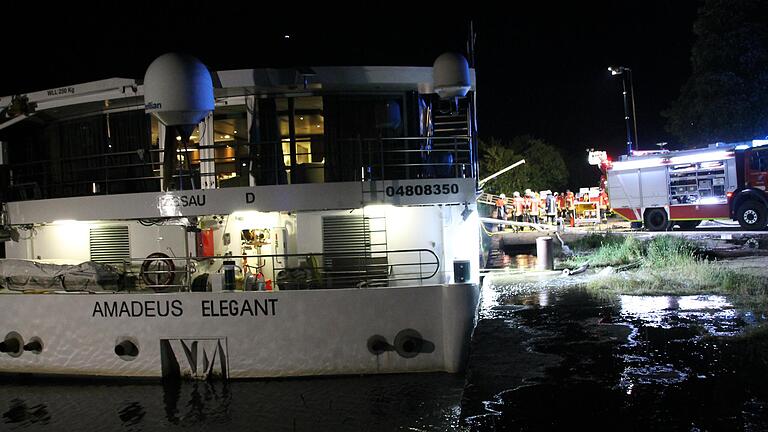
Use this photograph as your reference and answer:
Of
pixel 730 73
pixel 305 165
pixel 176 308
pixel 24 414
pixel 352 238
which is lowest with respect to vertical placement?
pixel 24 414

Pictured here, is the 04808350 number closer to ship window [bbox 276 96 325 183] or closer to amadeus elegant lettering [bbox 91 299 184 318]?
ship window [bbox 276 96 325 183]

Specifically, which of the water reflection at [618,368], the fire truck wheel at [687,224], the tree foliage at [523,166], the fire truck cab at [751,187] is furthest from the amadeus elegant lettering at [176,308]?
the tree foliage at [523,166]

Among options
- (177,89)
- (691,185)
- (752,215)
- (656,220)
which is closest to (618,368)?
(177,89)

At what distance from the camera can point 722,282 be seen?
Answer: 1453 centimetres

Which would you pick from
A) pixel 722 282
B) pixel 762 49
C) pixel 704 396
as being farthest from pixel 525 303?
pixel 762 49

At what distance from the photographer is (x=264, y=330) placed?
999cm

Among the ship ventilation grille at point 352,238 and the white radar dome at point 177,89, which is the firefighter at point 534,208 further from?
the white radar dome at point 177,89

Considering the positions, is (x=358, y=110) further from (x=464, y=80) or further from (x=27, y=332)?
(x=27, y=332)

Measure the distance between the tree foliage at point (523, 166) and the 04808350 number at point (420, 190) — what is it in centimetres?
3602

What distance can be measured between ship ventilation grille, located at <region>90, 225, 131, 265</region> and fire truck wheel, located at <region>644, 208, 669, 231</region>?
70.0 ft

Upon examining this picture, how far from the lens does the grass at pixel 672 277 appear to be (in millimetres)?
13719

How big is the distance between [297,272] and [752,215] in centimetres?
1914

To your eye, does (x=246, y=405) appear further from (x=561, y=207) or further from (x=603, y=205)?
(x=561, y=207)

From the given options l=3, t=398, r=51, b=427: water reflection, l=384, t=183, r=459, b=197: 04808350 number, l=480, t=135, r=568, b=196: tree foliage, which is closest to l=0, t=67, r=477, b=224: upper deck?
l=384, t=183, r=459, b=197: 04808350 number
